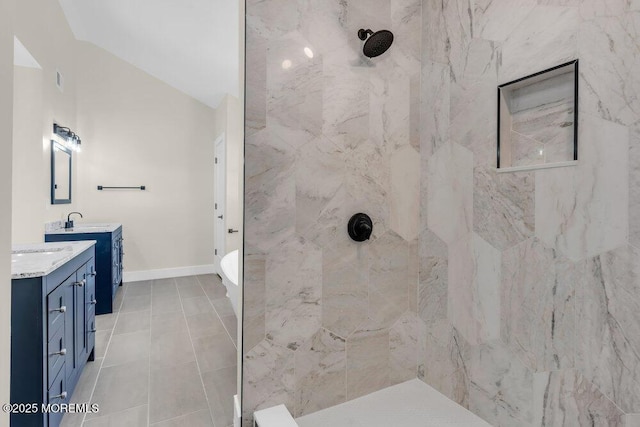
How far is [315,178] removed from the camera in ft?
4.21

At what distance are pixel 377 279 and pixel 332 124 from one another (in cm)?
71

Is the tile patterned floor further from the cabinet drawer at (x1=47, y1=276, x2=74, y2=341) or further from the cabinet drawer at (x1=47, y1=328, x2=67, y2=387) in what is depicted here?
the cabinet drawer at (x1=47, y1=276, x2=74, y2=341)

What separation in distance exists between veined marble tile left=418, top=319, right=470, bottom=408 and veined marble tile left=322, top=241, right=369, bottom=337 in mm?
342

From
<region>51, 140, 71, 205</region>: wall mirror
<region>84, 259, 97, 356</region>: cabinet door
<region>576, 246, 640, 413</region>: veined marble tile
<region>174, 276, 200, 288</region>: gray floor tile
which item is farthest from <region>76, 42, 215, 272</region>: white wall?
<region>576, 246, 640, 413</region>: veined marble tile

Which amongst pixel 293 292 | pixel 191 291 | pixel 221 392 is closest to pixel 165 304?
pixel 191 291

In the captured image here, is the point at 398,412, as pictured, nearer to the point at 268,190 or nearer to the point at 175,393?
the point at 268,190

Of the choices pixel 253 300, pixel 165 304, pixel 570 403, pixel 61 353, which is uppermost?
pixel 253 300

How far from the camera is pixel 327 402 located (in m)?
1.32

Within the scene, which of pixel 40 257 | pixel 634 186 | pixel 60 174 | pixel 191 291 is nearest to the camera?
pixel 634 186

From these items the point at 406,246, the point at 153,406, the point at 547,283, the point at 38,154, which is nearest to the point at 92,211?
the point at 38,154

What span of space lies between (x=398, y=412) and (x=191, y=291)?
10.7 feet

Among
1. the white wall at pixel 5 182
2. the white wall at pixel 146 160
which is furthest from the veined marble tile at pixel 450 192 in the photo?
the white wall at pixel 146 160

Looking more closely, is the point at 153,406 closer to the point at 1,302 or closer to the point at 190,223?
the point at 1,302

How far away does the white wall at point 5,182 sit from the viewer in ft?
3.52
